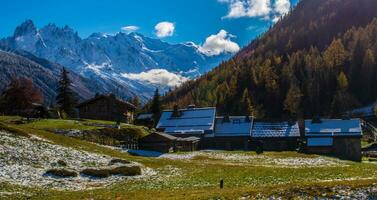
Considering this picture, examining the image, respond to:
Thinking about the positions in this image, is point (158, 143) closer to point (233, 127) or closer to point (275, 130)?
point (233, 127)

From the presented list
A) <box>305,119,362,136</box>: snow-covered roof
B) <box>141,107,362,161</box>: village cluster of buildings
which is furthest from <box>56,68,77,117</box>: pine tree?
<box>305,119,362,136</box>: snow-covered roof

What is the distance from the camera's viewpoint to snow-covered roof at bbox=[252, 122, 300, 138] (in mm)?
110000

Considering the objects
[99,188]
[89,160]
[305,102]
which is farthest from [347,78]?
[99,188]

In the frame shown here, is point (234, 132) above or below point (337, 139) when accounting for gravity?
above

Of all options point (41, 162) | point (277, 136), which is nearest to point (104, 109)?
point (277, 136)

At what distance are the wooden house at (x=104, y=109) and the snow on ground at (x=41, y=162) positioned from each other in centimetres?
6723

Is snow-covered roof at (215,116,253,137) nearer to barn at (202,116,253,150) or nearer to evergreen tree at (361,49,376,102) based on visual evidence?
barn at (202,116,253,150)

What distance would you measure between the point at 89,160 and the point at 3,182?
18.3 metres

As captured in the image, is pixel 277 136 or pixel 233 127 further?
pixel 233 127

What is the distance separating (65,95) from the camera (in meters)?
139

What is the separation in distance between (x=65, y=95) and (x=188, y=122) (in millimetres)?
42323

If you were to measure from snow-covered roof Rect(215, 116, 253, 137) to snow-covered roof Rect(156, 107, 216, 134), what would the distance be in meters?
2.21

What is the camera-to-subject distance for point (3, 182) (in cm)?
3809

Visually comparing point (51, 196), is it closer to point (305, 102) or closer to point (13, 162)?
point (13, 162)
